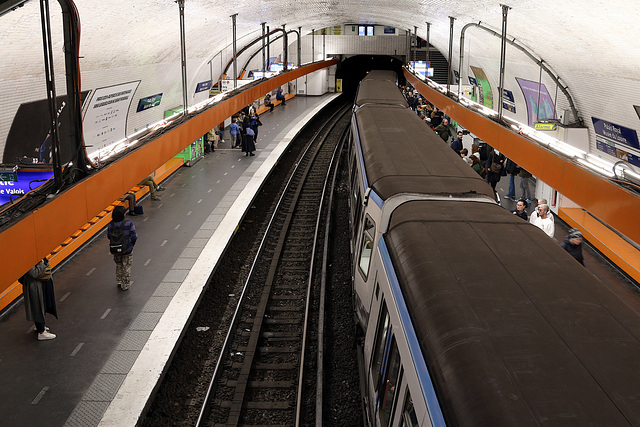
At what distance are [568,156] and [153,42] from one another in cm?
1032

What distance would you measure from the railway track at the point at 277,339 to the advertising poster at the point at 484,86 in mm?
9727

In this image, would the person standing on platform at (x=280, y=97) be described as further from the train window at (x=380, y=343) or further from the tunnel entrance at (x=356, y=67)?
the train window at (x=380, y=343)

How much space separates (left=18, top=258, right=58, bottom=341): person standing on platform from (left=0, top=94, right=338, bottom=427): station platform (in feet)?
0.75

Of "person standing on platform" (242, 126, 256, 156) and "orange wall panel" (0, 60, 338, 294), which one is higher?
"orange wall panel" (0, 60, 338, 294)

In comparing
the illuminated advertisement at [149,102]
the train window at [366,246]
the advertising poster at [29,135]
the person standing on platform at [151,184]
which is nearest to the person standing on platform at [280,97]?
the illuminated advertisement at [149,102]

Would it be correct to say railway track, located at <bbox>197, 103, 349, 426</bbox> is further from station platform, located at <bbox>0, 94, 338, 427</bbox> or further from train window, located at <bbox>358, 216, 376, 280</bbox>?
train window, located at <bbox>358, 216, 376, 280</bbox>

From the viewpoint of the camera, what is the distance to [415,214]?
514cm

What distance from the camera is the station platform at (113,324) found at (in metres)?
6.52

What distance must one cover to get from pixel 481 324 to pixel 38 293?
6156 millimetres

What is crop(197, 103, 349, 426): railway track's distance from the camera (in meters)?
6.84

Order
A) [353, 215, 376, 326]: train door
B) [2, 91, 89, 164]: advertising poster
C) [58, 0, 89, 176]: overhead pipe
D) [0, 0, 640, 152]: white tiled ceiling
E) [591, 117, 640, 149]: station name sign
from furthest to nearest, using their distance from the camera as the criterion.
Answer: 1. [591, 117, 640, 149]: station name sign
2. [2, 91, 89, 164]: advertising poster
3. [0, 0, 640, 152]: white tiled ceiling
4. [353, 215, 376, 326]: train door
5. [58, 0, 89, 176]: overhead pipe

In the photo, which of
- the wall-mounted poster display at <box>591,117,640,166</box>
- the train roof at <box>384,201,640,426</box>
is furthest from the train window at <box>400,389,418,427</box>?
the wall-mounted poster display at <box>591,117,640,166</box>

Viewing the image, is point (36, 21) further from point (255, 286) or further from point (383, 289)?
point (383, 289)

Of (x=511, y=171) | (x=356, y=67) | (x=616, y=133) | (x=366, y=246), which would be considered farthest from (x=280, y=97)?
(x=366, y=246)
